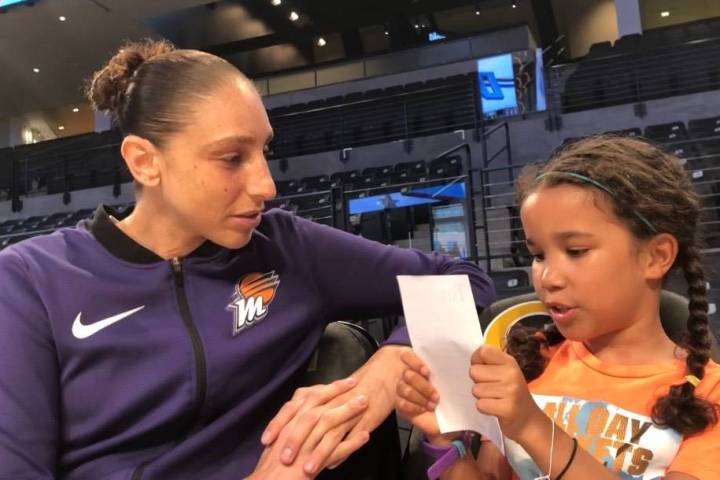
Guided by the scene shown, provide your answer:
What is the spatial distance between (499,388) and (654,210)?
1.38 feet

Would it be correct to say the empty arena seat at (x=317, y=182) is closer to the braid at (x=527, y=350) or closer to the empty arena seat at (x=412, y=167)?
the empty arena seat at (x=412, y=167)

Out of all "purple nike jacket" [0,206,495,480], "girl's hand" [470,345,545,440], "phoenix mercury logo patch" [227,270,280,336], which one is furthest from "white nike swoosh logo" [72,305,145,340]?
"girl's hand" [470,345,545,440]

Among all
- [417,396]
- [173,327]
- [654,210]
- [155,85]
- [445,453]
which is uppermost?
[155,85]

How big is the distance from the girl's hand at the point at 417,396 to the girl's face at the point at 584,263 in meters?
0.23

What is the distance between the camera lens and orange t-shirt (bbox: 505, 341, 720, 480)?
893mm

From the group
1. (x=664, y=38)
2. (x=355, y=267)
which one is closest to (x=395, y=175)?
(x=664, y=38)

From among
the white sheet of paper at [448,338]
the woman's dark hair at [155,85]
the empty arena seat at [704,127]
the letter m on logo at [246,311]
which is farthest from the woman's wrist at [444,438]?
the empty arena seat at [704,127]

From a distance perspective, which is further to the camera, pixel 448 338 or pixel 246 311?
pixel 246 311

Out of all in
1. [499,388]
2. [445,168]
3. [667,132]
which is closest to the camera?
[499,388]

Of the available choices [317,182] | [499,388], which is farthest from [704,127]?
[499,388]

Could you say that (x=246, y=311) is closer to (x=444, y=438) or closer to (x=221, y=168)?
(x=221, y=168)

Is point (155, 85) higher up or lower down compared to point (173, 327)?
higher up

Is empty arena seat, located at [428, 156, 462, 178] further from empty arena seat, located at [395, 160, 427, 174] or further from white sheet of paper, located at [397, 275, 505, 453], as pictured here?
white sheet of paper, located at [397, 275, 505, 453]

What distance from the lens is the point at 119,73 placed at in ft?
3.71
